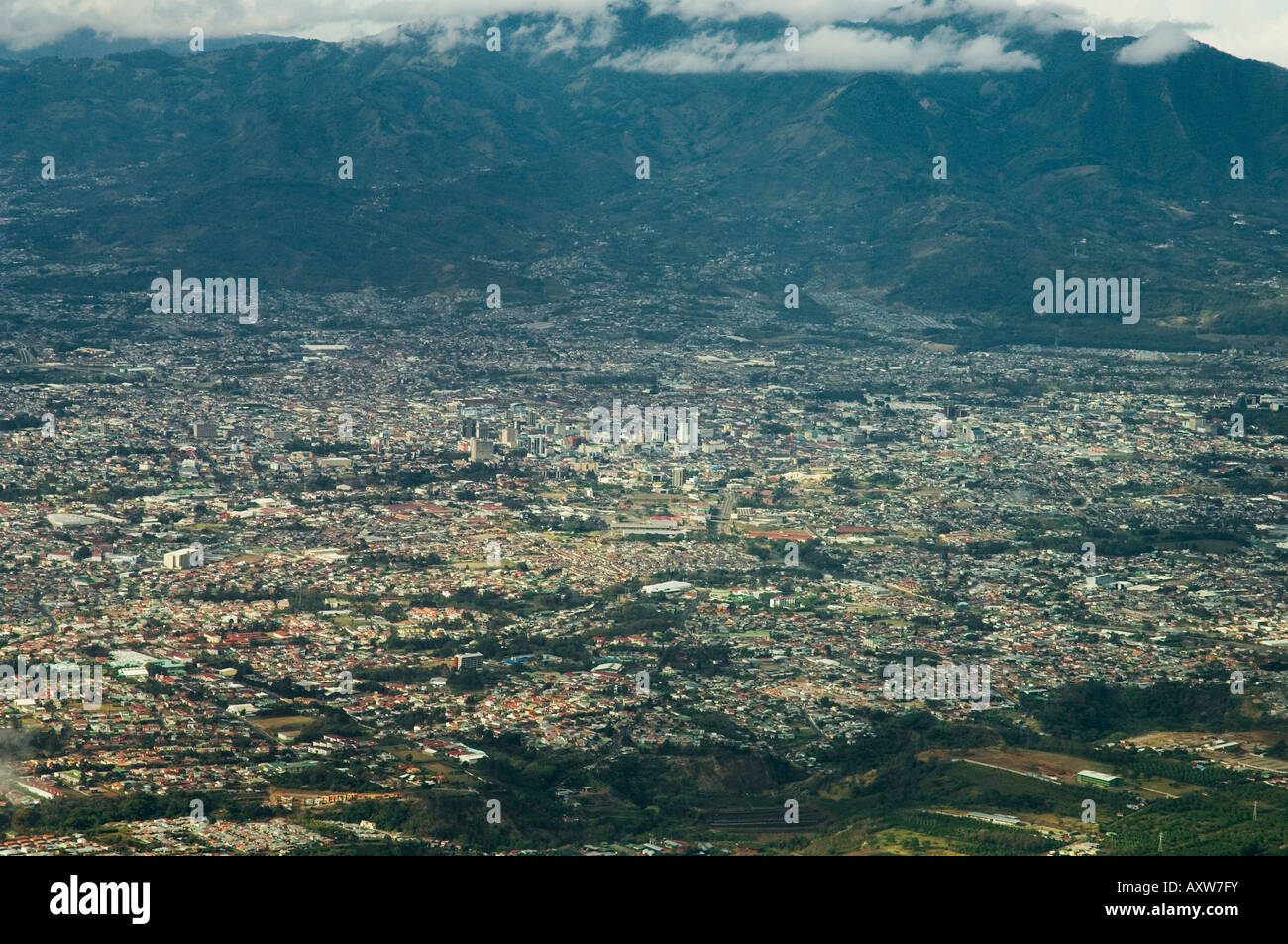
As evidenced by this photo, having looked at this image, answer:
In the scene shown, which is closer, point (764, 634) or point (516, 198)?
point (764, 634)

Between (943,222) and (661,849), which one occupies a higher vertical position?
(943,222)

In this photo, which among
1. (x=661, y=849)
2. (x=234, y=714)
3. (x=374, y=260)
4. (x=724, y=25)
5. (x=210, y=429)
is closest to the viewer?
(x=661, y=849)

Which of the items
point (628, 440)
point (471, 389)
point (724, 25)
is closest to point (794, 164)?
point (724, 25)

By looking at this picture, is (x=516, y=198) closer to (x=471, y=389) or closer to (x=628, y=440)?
(x=471, y=389)

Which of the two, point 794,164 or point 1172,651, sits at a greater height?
point 794,164

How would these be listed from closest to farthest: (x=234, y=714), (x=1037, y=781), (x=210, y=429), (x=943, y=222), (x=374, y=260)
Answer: (x=1037, y=781) → (x=234, y=714) → (x=210, y=429) → (x=374, y=260) → (x=943, y=222)

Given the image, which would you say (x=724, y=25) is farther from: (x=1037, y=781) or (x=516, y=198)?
(x=1037, y=781)

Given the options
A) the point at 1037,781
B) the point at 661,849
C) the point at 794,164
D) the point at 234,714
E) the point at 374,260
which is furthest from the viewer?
the point at 794,164

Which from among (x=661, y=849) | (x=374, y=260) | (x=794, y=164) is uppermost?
(x=794, y=164)
